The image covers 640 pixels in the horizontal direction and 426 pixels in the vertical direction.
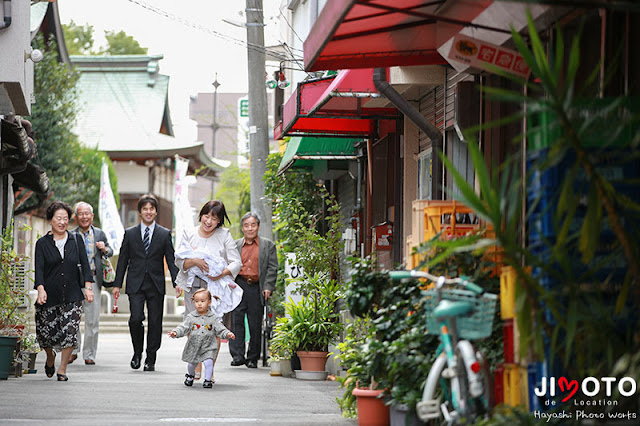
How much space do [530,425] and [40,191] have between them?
2097 centimetres

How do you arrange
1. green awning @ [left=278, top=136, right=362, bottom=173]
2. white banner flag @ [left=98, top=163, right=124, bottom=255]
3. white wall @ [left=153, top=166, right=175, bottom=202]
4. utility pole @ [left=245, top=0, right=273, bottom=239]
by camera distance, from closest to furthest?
1. green awning @ [left=278, top=136, right=362, bottom=173]
2. utility pole @ [left=245, top=0, right=273, bottom=239]
3. white banner flag @ [left=98, top=163, right=124, bottom=255]
4. white wall @ [left=153, top=166, right=175, bottom=202]

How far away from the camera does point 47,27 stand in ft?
101

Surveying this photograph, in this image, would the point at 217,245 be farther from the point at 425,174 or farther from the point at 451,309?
the point at 451,309

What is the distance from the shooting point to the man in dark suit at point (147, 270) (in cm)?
1464

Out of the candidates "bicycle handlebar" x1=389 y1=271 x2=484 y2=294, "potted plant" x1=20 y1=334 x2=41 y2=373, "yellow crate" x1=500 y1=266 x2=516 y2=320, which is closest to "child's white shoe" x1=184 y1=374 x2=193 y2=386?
"potted plant" x1=20 y1=334 x2=41 y2=373

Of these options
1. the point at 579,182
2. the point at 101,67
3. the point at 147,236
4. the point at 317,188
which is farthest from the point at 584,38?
the point at 101,67

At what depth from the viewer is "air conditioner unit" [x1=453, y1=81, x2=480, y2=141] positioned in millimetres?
9367

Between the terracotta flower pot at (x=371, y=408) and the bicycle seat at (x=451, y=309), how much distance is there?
218cm

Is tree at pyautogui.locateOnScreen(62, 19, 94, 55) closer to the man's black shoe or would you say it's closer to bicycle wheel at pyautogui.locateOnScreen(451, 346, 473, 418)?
the man's black shoe

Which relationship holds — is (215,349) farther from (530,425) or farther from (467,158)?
(530,425)

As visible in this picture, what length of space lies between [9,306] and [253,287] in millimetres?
3681

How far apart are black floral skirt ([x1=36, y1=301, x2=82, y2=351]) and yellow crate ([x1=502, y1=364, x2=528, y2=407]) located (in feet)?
24.7

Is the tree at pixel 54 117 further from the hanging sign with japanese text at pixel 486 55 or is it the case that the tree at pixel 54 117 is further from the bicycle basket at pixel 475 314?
the bicycle basket at pixel 475 314

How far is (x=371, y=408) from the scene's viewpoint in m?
8.26
